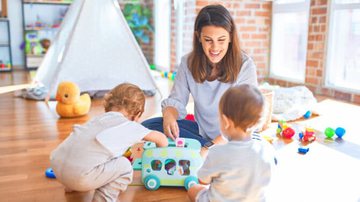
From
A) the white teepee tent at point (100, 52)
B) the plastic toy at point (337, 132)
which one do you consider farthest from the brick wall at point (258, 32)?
the plastic toy at point (337, 132)

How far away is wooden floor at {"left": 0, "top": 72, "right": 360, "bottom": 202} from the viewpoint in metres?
1.35

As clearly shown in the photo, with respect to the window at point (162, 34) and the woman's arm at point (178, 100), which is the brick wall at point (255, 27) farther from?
the woman's arm at point (178, 100)

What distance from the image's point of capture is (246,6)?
3828 millimetres

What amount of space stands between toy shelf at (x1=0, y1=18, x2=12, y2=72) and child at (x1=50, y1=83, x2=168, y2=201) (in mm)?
4304

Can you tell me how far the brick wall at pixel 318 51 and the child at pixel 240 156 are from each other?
232cm

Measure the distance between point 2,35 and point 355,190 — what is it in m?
4.96

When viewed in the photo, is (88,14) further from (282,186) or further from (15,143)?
(282,186)

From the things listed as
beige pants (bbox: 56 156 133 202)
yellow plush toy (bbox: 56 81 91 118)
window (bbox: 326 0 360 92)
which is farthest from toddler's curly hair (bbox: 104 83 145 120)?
window (bbox: 326 0 360 92)

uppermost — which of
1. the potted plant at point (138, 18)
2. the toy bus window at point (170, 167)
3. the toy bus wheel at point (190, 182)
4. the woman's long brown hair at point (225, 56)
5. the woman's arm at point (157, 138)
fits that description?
the potted plant at point (138, 18)

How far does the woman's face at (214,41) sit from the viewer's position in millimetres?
1377

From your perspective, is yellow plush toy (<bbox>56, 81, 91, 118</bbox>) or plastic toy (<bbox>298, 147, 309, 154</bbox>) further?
yellow plush toy (<bbox>56, 81, 91, 118</bbox>)

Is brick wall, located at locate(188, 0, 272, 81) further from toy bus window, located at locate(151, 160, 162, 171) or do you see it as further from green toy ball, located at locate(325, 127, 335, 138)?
toy bus window, located at locate(151, 160, 162, 171)

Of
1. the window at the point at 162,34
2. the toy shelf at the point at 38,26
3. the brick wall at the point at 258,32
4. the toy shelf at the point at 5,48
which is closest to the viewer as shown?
the brick wall at the point at 258,32

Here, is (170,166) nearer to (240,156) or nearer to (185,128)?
(185,128)
